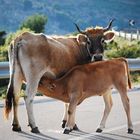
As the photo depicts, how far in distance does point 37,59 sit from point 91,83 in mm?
1098

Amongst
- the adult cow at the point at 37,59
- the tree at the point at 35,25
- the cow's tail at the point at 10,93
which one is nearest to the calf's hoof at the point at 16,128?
the adult cow at the point at 37,59

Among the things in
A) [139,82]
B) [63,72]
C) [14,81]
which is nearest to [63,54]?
[63,72]

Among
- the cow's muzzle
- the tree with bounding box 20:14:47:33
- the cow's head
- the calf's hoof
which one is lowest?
the calf's hoof

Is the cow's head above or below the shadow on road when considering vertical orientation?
above

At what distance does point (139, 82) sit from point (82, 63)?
31.9ft

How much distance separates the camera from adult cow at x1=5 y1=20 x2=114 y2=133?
1220 cm

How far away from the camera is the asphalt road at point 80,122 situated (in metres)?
11.6

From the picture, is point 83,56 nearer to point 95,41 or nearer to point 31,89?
point 95,41

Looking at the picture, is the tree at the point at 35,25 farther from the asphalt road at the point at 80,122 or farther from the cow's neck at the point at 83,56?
the cow's neck at the point at 83,56

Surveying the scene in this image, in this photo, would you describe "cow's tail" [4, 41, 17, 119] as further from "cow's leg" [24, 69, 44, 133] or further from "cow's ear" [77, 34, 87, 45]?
"cow's ear" [77, 34, 87, 45]

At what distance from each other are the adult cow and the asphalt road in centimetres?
44

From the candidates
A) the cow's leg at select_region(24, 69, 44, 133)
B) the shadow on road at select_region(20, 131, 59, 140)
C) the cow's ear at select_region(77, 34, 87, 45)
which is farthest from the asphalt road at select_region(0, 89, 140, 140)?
the cow's ear at select_region(77, 34, 87, 45)

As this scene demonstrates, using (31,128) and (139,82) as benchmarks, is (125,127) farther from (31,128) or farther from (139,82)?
(139,82)

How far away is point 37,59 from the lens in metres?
12.3
